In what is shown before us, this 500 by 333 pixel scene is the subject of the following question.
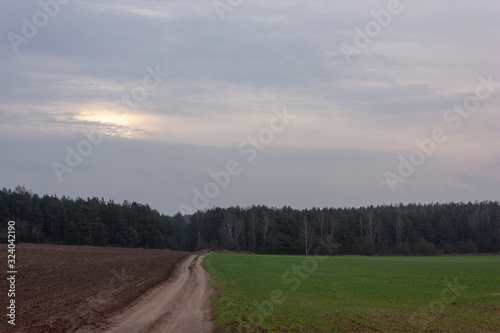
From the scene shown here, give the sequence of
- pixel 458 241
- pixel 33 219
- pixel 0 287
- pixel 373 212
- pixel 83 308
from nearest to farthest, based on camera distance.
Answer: pixel 83 308
pixel 0 287
pixel 33 219
pixel 458 241
pixel 373 212

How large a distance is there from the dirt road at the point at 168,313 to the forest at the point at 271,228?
284ft

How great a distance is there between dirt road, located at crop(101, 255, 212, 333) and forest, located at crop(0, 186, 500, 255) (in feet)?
284

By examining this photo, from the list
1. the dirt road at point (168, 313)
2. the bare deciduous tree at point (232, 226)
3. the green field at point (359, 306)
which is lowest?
the green field at point (359, 306)

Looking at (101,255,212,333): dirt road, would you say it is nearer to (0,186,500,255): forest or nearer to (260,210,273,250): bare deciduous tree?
(0,186,500,255): forest

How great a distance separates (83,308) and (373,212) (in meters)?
119

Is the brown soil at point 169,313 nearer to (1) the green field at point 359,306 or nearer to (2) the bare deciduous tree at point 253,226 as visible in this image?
(1) the green field at point 359,306

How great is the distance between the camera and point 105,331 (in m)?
13.9

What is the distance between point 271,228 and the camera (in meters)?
126

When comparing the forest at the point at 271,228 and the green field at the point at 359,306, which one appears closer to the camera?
the green field at the point at 359,306

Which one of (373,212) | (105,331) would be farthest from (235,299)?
(373,212)

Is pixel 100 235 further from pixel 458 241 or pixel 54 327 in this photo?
pixel 54 327

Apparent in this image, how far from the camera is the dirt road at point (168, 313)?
48.1 ft

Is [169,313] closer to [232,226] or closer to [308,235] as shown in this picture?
[308,235]

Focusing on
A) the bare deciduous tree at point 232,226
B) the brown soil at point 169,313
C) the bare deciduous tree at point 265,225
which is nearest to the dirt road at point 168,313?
the brown soil at point 169,313
